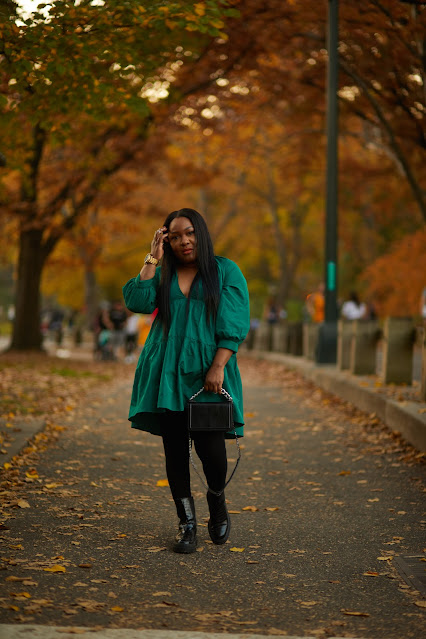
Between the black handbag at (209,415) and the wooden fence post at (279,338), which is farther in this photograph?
the wooden fence post at (279,338)

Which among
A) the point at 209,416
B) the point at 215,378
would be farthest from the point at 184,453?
the point at 215,378

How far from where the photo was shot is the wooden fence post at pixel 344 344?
14105mm

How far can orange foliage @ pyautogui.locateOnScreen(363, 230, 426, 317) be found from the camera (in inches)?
1062

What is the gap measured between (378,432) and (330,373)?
4.53 m

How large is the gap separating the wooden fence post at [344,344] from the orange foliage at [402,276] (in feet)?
40.8

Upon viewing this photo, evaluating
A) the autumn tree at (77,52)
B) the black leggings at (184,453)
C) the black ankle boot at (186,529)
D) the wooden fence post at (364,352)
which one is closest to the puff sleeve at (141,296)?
the black leggings at (184,453)

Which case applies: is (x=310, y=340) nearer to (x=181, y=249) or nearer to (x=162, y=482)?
(x=162, y=482)

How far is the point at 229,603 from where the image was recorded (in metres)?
4.08

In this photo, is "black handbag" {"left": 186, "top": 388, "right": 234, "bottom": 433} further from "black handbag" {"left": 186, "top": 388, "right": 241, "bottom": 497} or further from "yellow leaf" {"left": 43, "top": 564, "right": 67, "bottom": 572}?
"yellow leaf" {"left": 43, "top": 564, "right": 67, "bottom": 572}

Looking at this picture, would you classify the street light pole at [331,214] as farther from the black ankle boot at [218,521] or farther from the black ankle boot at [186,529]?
the black ankle boot at [186,529]

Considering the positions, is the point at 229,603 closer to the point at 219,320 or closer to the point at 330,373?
the point at 219,320

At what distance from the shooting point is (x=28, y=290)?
22703mm

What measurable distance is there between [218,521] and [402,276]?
23.7 meters

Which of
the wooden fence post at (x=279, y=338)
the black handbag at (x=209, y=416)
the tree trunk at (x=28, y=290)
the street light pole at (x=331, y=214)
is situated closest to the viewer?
the black handbag at (x=209, y=416)
